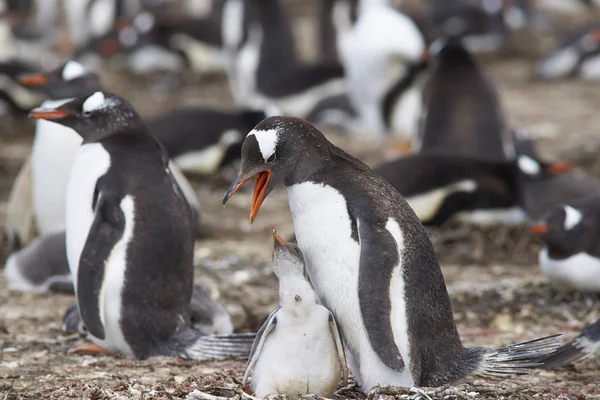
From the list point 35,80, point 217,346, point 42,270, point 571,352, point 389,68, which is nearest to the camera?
point 571,352

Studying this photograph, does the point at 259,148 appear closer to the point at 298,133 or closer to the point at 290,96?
the point at 298,133

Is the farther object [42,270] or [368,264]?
[42,270]

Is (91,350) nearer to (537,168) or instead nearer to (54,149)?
(54,149)

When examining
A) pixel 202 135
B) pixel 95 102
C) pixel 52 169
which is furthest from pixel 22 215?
pixel 95 102

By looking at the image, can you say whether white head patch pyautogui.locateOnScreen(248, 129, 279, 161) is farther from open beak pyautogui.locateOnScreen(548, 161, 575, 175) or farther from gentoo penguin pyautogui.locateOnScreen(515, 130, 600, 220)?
open beak pyautogui.locateOnScreen(548, 161, 575, 175)

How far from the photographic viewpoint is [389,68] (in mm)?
9438

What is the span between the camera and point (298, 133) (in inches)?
152

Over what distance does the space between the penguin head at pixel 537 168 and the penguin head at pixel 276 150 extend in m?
3.42

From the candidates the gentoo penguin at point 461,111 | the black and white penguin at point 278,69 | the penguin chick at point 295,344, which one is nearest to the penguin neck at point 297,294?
the penguin chick at point 295,344

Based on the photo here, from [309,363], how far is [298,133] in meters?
0.80

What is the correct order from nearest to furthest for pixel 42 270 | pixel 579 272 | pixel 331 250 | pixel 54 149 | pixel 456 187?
1. pixel 331 250
2. pixel 579 272
3. pixel 42 270
4. pixel 54 149
5. pixel 456 187

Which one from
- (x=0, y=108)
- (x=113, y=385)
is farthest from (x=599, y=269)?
(x=0, y=108)

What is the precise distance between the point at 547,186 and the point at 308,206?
370 centimetres

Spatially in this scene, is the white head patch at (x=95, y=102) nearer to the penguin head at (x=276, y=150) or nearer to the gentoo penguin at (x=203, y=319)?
the gentoo penguin at (x=203, y=319)
